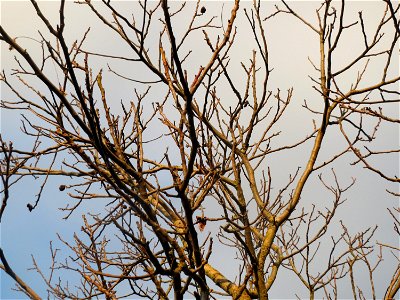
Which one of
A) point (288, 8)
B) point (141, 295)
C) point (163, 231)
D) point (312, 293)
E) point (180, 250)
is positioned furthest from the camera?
point (312, 293)

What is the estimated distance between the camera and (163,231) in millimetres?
3164

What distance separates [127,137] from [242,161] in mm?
1537

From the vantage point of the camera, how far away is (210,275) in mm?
5102

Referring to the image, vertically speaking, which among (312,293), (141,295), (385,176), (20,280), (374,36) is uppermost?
(374,36)

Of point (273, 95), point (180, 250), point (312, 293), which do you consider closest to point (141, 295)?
point (180, 250)

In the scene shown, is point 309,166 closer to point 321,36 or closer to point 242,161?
point 242,161

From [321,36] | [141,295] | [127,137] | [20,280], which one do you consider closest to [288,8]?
[321,36]

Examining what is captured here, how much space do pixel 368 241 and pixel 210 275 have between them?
3.16 meters

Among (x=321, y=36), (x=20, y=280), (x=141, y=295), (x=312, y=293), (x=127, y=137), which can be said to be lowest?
(x=20, y=280)

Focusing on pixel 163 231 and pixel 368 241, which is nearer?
pixel 163 231

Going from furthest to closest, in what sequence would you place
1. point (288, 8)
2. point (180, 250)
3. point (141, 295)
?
point (288, 8) < point (141, 295) < point (180, 250)

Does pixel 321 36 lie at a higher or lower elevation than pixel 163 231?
higher

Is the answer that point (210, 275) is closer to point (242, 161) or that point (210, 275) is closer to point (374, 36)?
point (242, 161)

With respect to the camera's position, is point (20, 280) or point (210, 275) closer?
point (20, 280)
